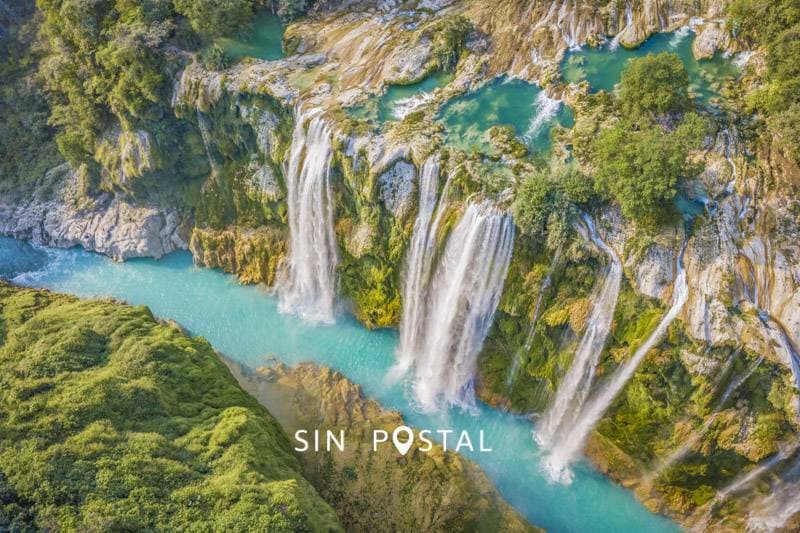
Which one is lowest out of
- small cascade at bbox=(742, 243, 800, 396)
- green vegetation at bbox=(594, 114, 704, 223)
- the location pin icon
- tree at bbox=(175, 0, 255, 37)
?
the location pin icon

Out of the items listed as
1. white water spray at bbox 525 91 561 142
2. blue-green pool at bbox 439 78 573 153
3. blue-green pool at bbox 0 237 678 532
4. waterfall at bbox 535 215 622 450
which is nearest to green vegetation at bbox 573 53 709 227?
white water spray at bbox 525 91 561 142

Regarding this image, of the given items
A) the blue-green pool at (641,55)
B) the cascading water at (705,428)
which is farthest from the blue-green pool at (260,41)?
the cascading water at (705,428)

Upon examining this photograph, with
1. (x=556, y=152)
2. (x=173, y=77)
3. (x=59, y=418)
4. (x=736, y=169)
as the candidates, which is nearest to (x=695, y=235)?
(x=736, y=169)

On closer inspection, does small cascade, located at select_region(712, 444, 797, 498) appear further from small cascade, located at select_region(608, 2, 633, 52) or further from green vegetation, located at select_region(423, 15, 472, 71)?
green vegetation, located at select_region(423, 15, 472, 71)

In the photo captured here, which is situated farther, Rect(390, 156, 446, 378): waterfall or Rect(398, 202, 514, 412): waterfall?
Rect(390, 156, 446, 378): waterfall

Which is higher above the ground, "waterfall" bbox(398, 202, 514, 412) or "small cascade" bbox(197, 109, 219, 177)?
"small cascade" bbox(197, 109, 219, 177)

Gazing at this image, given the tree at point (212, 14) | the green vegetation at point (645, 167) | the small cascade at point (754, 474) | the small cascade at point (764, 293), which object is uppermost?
the tree at point (212, 14)

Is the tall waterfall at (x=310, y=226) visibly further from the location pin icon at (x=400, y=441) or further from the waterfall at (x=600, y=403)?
the waterfall at (x=600, y=403)
